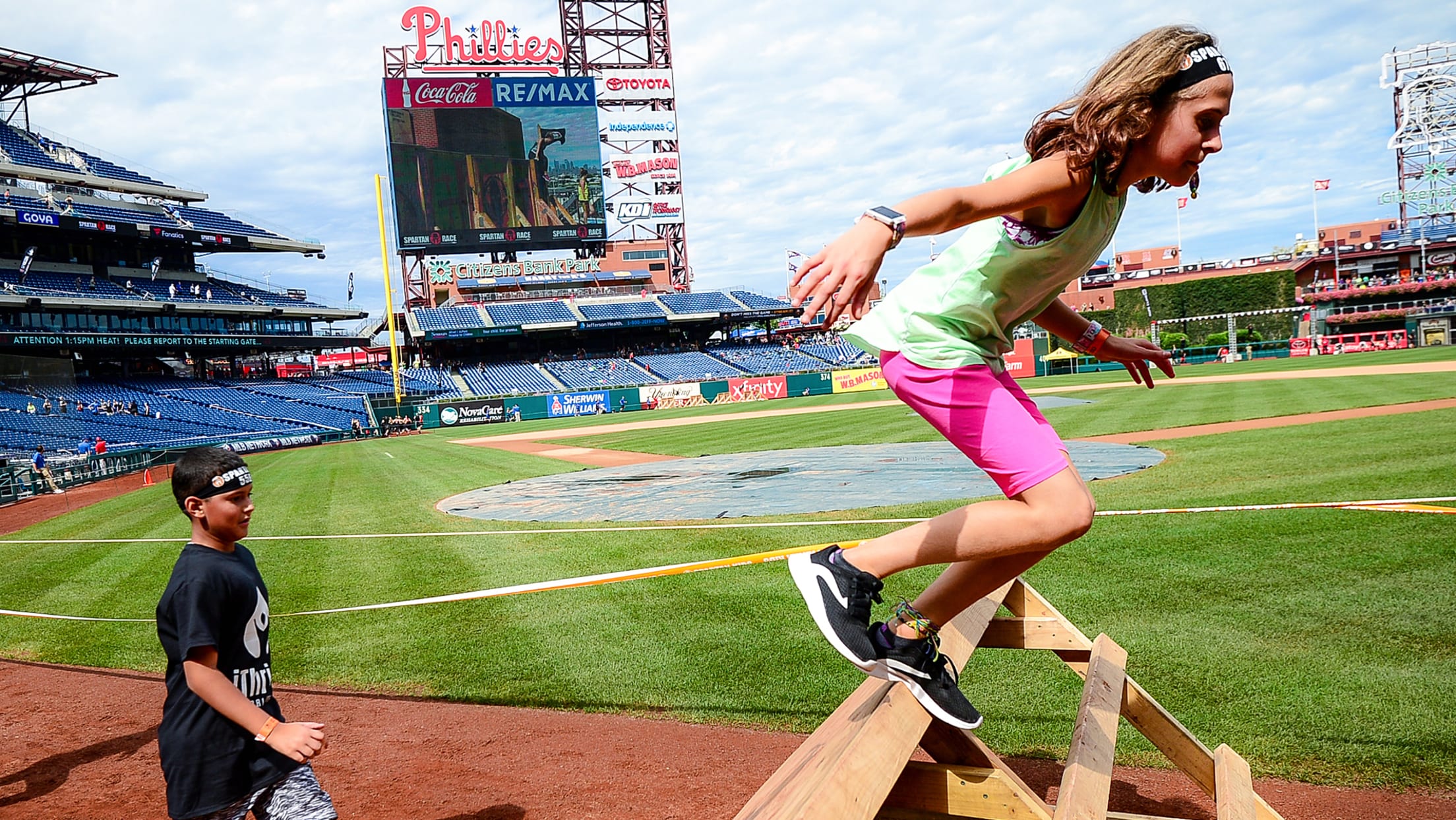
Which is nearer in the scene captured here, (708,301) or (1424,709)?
(1424,709)

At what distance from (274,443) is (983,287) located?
38458mm

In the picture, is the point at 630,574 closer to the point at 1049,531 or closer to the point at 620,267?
the point at 1049,531

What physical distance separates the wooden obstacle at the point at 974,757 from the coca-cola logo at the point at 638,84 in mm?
69455

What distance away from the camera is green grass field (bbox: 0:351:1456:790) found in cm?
405

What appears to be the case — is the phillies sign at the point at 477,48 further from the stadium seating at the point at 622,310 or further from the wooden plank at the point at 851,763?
the wooden plank at the point at 851,763

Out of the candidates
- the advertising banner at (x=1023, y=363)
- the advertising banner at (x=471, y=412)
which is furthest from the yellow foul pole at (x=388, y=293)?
the advertising banner at (x=1023, y=363)

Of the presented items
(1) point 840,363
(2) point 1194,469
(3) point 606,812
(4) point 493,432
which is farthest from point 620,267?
(3) point 606,812

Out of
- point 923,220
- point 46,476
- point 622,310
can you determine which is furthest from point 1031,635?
point 622,310

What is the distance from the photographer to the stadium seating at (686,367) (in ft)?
189

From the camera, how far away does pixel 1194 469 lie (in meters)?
11.4

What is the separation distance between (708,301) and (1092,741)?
217 ft

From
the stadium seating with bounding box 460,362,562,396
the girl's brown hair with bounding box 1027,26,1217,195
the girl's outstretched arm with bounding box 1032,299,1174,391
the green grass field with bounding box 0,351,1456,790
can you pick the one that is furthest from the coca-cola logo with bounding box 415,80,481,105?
the girl's brown hair with bounding box 1027,26,1217,195

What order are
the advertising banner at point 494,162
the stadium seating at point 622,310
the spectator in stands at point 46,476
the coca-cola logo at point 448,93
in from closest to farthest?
the spectator in stands at point 46,476, the advertising banner at point 494,162, the coca-cola logo at point 448,93, the stadium seating at point 622,310

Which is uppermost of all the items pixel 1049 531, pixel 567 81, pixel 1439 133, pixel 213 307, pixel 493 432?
pixel 567 81
